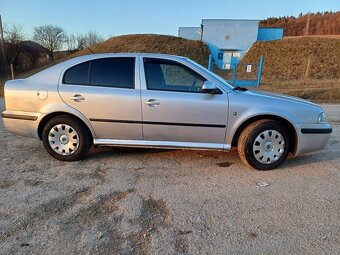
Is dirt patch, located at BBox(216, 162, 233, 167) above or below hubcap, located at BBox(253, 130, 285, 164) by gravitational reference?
below

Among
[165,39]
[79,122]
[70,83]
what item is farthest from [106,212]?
[165,39]

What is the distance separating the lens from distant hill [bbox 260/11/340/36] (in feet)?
225

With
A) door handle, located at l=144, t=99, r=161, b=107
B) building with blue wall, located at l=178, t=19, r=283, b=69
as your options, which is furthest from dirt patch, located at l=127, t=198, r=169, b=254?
building with blue wall, located at l=178, t=19, r=283, b=69

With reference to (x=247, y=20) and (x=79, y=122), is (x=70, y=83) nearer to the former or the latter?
(x=79, y=122)

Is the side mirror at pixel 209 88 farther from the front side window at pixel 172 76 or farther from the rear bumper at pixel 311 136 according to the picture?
the rear bumper at pixel 311 136

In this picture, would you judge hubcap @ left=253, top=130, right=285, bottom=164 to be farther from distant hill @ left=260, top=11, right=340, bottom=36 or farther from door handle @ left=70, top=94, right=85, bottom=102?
distant hill @ left=260, top=11, right=340, bottom=36

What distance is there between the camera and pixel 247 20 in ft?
122

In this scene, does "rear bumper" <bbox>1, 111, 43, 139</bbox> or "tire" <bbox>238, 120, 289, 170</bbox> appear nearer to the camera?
"tire" <bbox>238, 120, 289, 170</bbox>

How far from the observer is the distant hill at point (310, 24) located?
6862 centimetres

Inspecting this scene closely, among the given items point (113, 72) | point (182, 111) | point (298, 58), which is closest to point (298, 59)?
point (298, 58)

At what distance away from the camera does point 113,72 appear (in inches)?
153

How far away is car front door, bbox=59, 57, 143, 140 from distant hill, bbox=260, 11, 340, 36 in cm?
7437

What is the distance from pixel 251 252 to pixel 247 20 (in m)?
40.1

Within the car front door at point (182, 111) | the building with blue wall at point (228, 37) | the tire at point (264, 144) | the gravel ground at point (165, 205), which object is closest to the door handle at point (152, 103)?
the car front door at point (182, 111)
